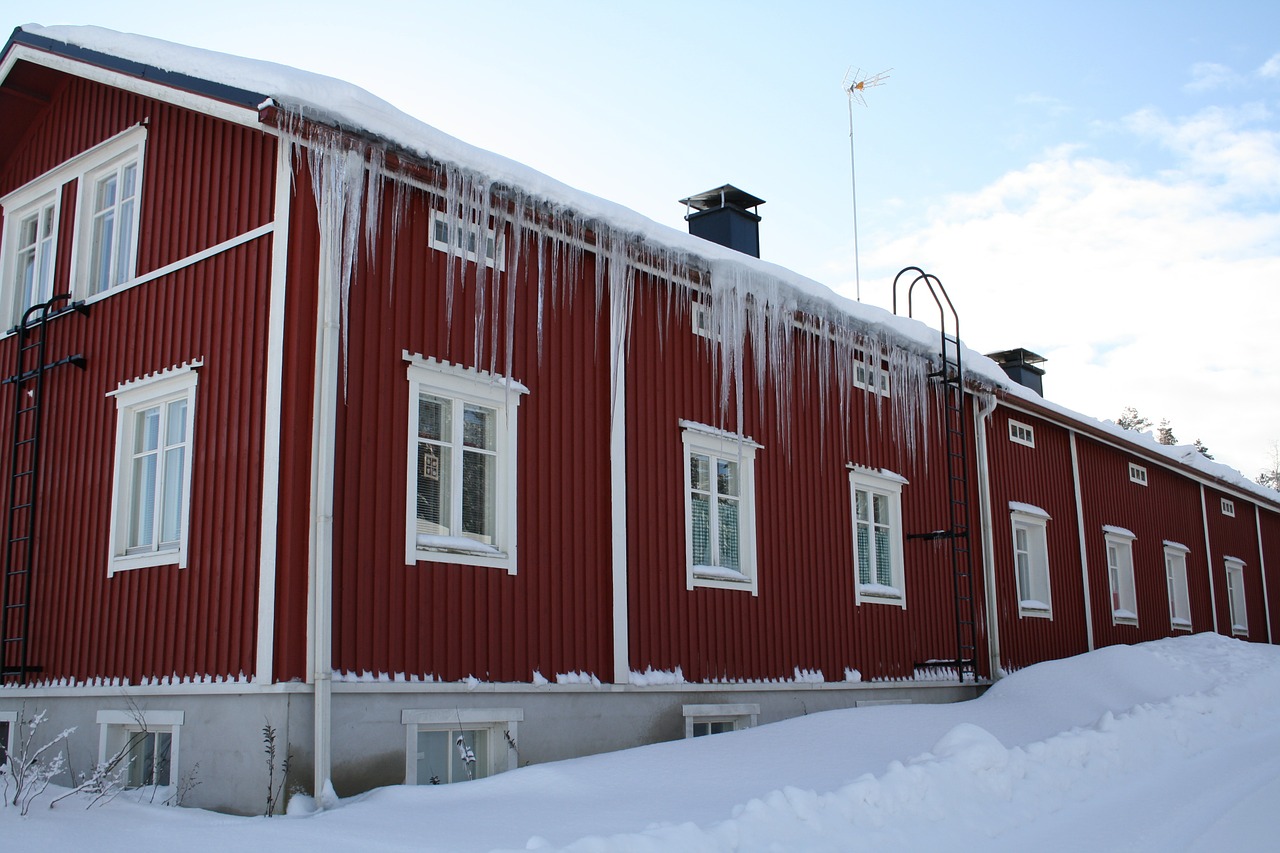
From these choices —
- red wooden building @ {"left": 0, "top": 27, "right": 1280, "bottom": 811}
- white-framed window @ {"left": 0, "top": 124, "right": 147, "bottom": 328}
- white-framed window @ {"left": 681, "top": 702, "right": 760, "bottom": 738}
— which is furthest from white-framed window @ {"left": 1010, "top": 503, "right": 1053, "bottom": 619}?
white-framed window @ {"left": 0, "top": 124, "right": 147, "bottom": 328}

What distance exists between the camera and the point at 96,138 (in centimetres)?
958

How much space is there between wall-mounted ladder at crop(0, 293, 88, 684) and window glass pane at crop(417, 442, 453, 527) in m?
3.09

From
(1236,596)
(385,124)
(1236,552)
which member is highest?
(385,124)

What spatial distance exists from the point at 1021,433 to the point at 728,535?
6.44m

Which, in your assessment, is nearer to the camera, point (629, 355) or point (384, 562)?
point (384, 562)

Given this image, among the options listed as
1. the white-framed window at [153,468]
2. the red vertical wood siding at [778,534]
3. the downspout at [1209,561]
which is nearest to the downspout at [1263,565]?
the downspout at [1209,561]

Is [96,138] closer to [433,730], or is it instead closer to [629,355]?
[629,355]

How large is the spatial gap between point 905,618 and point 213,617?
7.35 meters

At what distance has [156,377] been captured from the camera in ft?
26.9

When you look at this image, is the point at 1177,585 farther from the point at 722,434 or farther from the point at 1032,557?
the point at 722,434

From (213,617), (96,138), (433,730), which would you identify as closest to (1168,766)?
(433,730)

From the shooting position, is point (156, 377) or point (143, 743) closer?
point (143, 743)

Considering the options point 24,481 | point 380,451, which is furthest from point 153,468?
point 380,451

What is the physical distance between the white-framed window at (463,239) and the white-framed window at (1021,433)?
852cm
